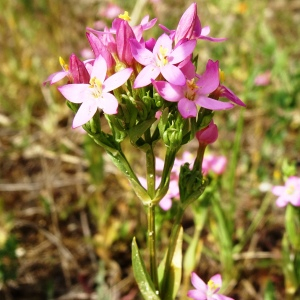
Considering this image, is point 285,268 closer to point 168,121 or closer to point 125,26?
point 168,121

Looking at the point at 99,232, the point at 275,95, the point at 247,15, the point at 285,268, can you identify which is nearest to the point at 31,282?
the point at 99,232

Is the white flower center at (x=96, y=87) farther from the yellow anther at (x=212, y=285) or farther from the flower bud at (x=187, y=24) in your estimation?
the yellow anther at (x=212, y=285)

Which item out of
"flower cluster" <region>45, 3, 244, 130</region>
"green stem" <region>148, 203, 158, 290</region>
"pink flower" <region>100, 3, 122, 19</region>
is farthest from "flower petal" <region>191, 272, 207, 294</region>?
"pink flower" <region>100, 3, 122, 19</region>

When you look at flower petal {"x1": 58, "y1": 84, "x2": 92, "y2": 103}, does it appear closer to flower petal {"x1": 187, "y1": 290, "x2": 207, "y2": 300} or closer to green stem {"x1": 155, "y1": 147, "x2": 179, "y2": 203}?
green stem {"x1": 155, "y1": 147, "x2": 179, "y2": 203}

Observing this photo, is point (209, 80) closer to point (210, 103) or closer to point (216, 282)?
point (210, 103)

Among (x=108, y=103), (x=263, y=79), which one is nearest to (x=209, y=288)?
(x=108, y=103)
